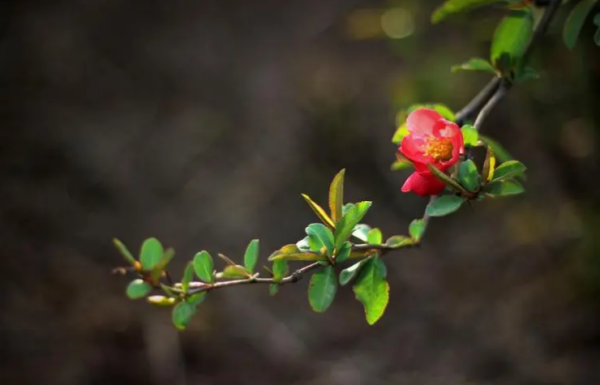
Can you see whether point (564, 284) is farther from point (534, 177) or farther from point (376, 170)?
point (376, 170)

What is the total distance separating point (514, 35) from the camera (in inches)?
31.7

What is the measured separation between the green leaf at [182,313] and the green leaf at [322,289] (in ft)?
0.45

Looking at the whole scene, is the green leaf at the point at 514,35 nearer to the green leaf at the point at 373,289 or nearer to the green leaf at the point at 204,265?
the green leaf at the point at 373,289

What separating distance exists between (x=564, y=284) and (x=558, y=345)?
0.19 metres

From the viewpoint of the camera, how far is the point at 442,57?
1.86 meters

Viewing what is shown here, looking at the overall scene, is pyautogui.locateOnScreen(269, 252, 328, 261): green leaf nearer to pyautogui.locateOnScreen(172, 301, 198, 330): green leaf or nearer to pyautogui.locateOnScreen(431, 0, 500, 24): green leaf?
pyautogui.locateOnScreen(172, 301, 198, 330): green leaf

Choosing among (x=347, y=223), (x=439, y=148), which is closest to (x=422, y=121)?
(x=439, y=148)

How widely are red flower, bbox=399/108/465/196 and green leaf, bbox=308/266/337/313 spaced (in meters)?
0.11

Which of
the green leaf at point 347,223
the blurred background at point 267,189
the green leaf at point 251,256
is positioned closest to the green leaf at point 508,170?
the green leaf at point 347,223

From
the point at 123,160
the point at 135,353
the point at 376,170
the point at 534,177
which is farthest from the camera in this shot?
the point at 123,160

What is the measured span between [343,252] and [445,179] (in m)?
0.11

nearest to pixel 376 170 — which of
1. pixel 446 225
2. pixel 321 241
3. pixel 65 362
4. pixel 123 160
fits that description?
pixel 446 225

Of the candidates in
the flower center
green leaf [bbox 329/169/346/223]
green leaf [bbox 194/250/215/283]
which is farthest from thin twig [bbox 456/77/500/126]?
green leaf [bbox 194/250/215/283]

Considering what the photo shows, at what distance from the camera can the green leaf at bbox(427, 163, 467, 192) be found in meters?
0.56
